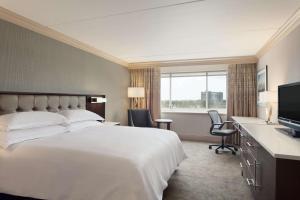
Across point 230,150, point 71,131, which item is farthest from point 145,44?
point 230,150

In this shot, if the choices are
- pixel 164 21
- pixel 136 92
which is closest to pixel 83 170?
pixel 164 21

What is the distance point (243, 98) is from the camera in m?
4.97

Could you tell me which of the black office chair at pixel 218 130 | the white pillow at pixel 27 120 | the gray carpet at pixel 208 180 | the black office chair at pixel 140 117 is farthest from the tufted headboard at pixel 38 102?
the black office chair at pixel 218 130

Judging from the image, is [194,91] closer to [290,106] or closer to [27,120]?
[290,106]

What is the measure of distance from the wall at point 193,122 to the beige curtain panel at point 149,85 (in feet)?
1.21

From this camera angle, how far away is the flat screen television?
2020 millimetres

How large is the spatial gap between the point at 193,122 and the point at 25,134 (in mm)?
4430

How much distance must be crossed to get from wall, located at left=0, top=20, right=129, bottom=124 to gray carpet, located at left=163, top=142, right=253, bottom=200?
2.39m

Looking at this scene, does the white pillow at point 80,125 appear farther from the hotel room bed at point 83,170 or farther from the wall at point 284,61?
the wall at point 284,61

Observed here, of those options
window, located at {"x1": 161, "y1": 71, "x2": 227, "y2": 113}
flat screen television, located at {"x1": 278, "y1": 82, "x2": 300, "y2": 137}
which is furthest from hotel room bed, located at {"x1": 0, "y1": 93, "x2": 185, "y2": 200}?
window, located at {"x1": 161, "y1": 71, "x2": 227, "y2": 113}

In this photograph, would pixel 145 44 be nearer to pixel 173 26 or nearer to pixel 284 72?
pixel 173 26

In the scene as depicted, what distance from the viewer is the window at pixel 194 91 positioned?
5.61m

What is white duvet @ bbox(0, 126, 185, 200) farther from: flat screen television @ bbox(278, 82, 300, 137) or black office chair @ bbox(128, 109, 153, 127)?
black office chair @ bbox(128, 109, 153, 127)

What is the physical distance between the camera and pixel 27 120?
218 centimetres
